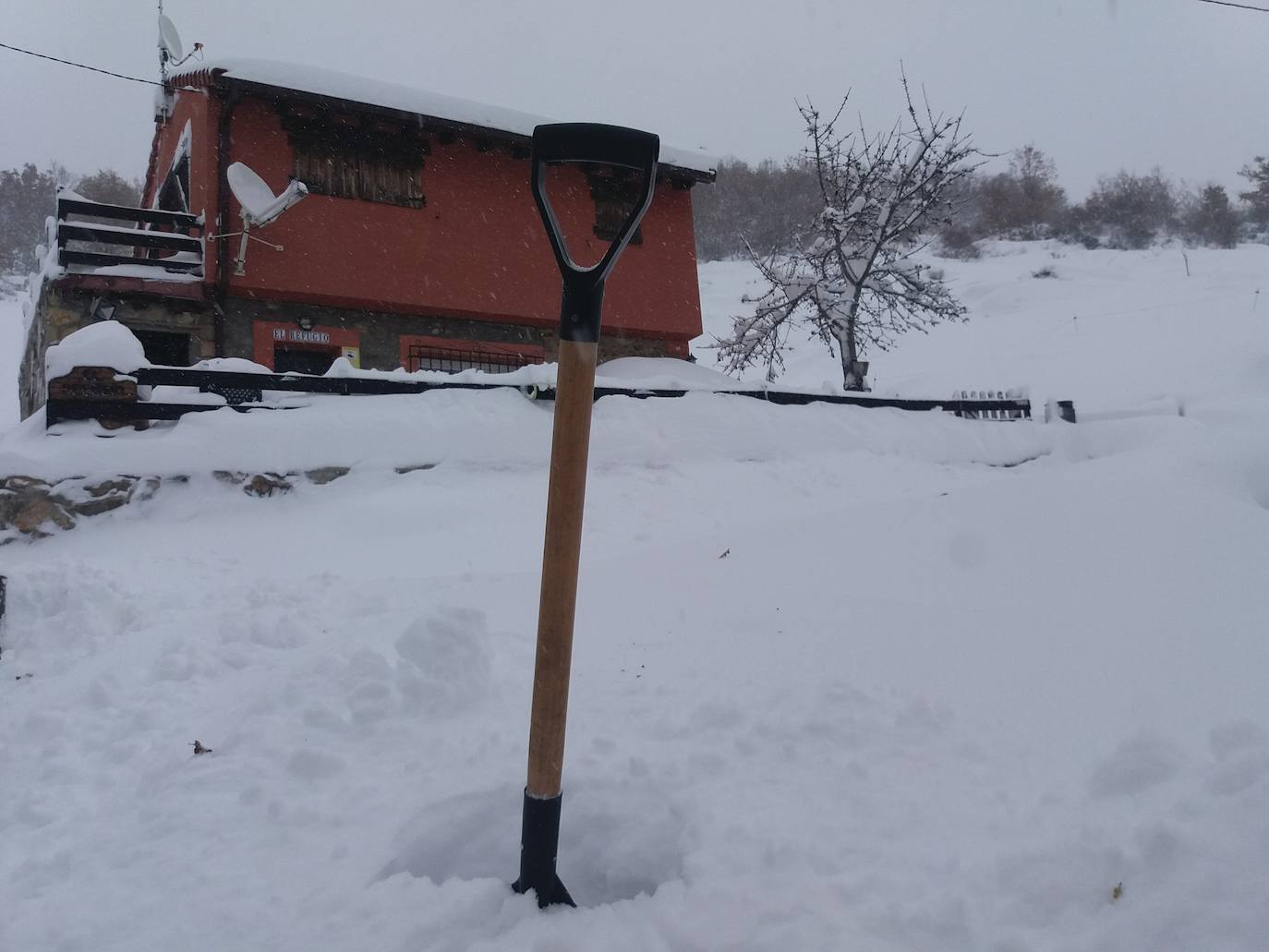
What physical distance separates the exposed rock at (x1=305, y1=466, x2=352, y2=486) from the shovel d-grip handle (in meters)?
5.93

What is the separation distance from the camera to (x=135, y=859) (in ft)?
6.61

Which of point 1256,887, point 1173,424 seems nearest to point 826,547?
point 1256,887

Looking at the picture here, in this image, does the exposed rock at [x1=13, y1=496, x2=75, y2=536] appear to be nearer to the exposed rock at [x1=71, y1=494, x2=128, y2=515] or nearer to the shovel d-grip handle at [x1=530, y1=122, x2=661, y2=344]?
the exposed rock at [x1=71, y1=494, x2=128, y2=515]

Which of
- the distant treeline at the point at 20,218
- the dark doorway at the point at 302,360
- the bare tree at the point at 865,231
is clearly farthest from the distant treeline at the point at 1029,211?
the distant treeline at the point at 20,218

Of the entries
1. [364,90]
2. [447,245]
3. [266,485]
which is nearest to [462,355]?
[447,245]

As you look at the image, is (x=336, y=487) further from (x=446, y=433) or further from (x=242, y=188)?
(x=242, y=188)

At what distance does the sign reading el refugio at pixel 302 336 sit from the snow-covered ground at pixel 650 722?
594 cm

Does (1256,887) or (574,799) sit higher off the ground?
(1256,887)

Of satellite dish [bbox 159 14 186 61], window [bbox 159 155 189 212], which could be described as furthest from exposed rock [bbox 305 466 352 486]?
satellite dish [bbox 159 14 186 61]

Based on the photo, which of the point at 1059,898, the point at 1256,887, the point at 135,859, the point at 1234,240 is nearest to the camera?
the point at 1256,887

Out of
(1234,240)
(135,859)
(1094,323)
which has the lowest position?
(135,859)

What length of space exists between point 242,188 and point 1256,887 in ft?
41.2

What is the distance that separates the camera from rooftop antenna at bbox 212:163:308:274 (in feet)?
35.2

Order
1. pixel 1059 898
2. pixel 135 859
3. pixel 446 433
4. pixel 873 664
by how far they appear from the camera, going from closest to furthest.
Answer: pixel 1059 898 → pixel 135 859 → pixel 873 664 → pixel 446 433
